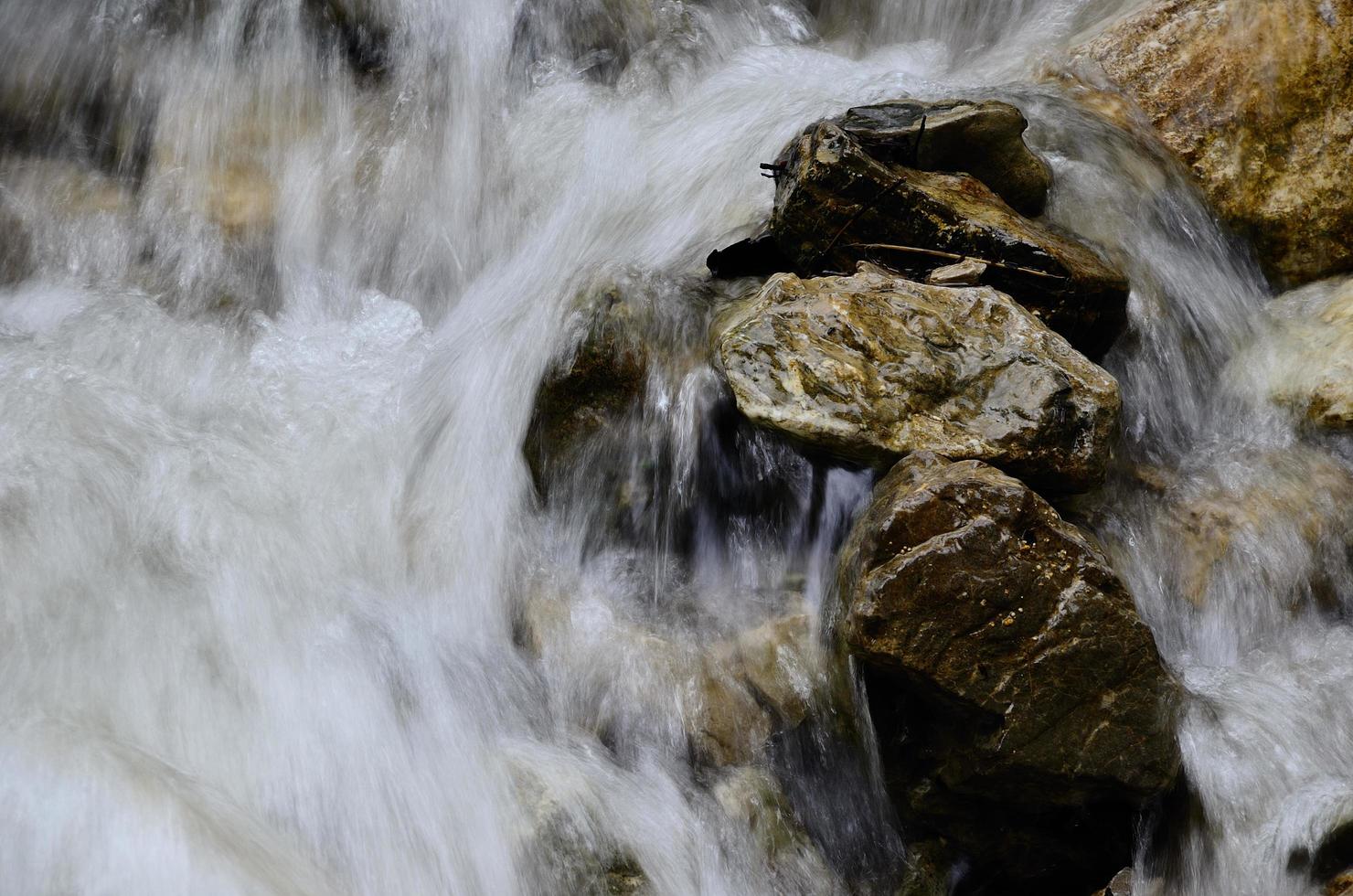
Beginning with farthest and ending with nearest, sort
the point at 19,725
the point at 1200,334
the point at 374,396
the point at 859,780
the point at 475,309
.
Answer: the point at 475,309 → the point at 374,396 → the point at 1200,334 → the point at 859,780 → the point at 19,725

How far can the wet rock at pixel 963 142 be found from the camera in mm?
4656

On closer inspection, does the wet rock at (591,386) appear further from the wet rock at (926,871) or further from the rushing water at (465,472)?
the wet rock at (926,871)

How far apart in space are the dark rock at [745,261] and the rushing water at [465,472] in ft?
0.55

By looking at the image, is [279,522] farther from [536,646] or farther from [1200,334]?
[1200,334]

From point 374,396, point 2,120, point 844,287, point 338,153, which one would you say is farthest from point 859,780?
point 2,120

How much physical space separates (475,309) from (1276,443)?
140 inches

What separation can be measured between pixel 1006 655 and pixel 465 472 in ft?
7.48

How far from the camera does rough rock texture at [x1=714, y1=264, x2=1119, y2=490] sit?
3.63 metres

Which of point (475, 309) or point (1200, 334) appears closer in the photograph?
point (1200, 334)

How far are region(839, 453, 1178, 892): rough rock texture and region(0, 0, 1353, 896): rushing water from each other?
334mm

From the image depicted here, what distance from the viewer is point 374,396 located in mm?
5035

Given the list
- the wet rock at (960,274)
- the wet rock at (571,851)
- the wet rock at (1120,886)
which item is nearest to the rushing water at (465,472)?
the wet rock at (571,851)

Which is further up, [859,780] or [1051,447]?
[1051,447]

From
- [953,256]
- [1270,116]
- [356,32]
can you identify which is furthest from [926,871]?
[356,32]
